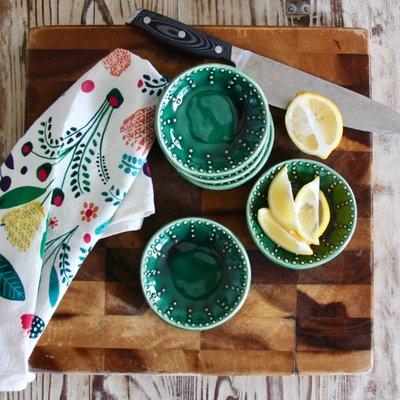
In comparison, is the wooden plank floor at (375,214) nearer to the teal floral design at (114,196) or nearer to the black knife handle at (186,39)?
the black knife handle at (186,39)

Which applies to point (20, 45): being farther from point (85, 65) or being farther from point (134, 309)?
point (134, 309)

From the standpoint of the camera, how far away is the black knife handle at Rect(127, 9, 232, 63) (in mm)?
760

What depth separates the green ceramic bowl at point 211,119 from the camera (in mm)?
726

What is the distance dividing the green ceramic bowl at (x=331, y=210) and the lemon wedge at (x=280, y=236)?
11 mm

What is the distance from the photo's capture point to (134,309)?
0.77 meters

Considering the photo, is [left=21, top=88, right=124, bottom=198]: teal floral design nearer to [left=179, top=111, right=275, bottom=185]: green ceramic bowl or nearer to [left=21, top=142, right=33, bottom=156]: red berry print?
[left=21, top=142, right=33, bottom=156]: red berry print

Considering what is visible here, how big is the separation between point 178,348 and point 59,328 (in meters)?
0.15

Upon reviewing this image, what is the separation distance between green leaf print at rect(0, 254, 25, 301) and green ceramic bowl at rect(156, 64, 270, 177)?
0.23 meters

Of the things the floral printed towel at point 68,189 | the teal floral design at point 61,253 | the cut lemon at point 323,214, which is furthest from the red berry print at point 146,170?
the cut lemon at point 323,214

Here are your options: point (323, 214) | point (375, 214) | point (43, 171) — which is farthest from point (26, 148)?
point (375, 214)

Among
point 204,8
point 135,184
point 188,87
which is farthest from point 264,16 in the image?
point 135,184

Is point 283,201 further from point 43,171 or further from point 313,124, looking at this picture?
point 43,171

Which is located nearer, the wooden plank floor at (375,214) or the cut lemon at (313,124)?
the cut lemon at (313,124)

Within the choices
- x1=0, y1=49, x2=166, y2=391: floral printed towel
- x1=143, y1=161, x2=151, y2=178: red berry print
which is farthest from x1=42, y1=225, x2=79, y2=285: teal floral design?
x1=143, y1=161, x2=151, y2=178: red berry print
